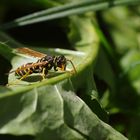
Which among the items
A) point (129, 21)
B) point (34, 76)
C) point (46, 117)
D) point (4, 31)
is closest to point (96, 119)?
point (46, 117)

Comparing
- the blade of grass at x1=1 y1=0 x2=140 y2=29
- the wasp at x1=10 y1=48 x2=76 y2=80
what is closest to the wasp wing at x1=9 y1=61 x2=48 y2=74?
the wasp at x1=10 y1=48 x2=76 y2=80

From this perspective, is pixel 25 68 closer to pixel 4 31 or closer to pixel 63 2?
pixel 4 31

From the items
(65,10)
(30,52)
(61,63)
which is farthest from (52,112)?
(65,10)

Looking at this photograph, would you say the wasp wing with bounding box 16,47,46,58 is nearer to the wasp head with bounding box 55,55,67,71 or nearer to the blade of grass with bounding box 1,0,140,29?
the wasp head with bounding box 55,55,67,71

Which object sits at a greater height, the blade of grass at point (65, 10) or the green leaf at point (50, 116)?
the blade of grass at point (65, 10)

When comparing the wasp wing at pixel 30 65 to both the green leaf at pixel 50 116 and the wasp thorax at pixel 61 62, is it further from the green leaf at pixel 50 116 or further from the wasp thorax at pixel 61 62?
the green leaf at pixel 50 116

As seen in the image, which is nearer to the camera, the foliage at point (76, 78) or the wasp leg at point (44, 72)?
the foliage at point (76, 78)

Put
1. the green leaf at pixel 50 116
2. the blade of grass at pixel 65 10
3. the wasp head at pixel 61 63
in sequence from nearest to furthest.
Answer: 1. the green leaf at pixel 50 116
2. the wasp head at pixel 61 63
3. the blade of grass at pixel 65 10

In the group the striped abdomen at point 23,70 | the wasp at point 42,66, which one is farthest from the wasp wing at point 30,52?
the striped abdomen at point 23,70

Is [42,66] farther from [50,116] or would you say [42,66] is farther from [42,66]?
[50,116]
